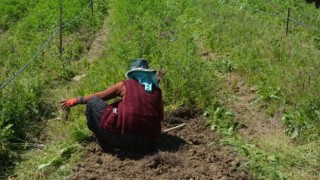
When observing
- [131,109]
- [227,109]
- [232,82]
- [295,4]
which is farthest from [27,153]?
[295,4]

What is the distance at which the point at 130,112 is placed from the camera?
518 centimetres

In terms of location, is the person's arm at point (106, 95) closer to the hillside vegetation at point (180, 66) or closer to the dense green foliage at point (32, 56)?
the hillside vegetation at point (180, 66)

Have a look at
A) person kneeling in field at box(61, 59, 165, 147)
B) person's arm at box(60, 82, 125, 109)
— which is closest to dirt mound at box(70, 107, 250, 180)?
person kneeling in field at box(61, 59, 165, 147)

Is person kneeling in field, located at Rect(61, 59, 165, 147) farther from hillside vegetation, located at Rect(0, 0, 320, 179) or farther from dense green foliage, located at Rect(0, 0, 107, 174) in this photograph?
dense green foliage, located at Rect(0, 0, 107, 174)

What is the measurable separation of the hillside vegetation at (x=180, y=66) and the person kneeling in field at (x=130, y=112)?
1.61ft

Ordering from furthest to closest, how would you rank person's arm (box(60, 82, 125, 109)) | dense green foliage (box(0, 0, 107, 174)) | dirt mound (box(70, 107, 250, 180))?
dense green foliage (box(0, 0, 107, 174))
person's arm (box(60, 82, 125, 109))
dirt mound (box(70, 107, 250, 180))

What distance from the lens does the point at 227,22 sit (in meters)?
10.4

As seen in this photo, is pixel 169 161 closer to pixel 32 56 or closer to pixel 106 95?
pixel 106 95

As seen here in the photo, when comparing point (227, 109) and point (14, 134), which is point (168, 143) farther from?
point (14, 134)

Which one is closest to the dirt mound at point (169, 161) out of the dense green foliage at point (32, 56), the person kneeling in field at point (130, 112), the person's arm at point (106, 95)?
the person kneeling in field at point (130, 112)

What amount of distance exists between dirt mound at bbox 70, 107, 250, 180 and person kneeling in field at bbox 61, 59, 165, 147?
0.60 feet

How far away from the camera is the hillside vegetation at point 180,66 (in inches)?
221

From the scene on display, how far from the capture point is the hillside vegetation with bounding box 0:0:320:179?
18.4ft

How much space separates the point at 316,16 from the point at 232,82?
5084mm
